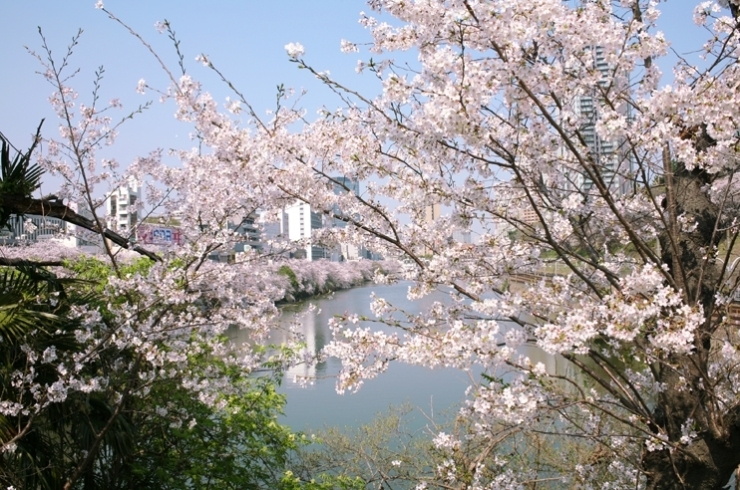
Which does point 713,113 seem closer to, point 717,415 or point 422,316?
point 717,415

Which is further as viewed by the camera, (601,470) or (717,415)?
(601,470)

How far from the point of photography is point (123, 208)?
388 centimetres

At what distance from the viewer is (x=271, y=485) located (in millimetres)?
4562

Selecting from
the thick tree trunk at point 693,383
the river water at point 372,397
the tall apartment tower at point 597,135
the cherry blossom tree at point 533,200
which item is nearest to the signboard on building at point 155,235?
the cherry blossom tree at point 533,200

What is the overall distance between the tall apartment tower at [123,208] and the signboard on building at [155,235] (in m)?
0.08

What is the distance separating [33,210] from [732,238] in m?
3.10

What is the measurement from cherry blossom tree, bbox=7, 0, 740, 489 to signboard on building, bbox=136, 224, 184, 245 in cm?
72

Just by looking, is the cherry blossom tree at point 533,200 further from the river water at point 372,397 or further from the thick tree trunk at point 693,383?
the river water at point 372,397

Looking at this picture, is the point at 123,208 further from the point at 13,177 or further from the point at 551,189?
the point at 551,189

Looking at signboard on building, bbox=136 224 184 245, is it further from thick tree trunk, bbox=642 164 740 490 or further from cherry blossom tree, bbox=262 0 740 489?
thick tree trunk, bbox=642 164 740 490

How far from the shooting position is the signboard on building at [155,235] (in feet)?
12.3

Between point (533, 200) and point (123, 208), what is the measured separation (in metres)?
2.65

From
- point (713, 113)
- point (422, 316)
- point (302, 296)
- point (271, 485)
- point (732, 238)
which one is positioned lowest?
point (271, 485)

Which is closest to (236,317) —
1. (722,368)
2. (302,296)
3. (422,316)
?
(422,316)
